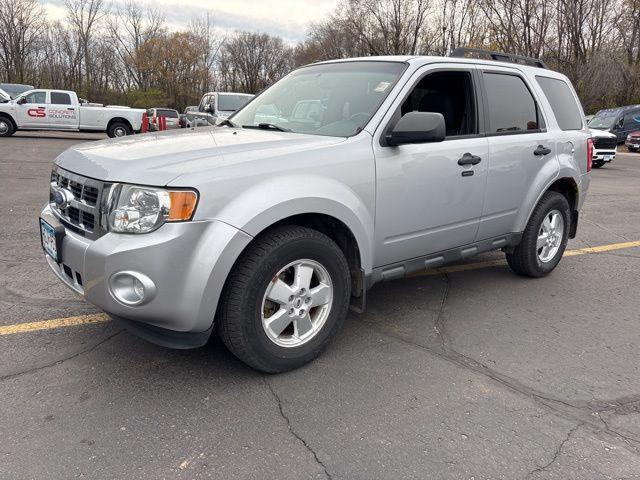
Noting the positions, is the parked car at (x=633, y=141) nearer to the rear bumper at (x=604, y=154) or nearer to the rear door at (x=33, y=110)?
the rear bumper at (x=604, y=154)

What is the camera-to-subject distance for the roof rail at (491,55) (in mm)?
4418

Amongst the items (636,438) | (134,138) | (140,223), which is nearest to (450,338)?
(636,438)

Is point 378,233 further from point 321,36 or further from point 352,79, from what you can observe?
point 321,36

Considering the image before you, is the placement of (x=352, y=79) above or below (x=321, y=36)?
below

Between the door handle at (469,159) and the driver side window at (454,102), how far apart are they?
0.75 ft

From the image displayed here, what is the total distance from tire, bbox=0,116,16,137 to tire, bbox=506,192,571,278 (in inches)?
824

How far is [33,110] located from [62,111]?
40.5 inches

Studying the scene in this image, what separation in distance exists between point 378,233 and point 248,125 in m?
1.37

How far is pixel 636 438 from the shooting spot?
2561 millimetres

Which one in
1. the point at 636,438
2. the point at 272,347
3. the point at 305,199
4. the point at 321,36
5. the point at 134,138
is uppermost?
the point at 321,36

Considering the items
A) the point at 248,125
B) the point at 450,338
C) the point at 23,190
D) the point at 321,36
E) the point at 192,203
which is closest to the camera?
the point at 192,203

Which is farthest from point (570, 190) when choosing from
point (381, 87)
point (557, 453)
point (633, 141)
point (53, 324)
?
point (633, 141)

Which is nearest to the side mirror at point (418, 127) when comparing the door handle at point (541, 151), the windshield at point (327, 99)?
the windshield at point (327, 99)

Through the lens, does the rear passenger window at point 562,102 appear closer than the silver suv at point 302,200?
No
